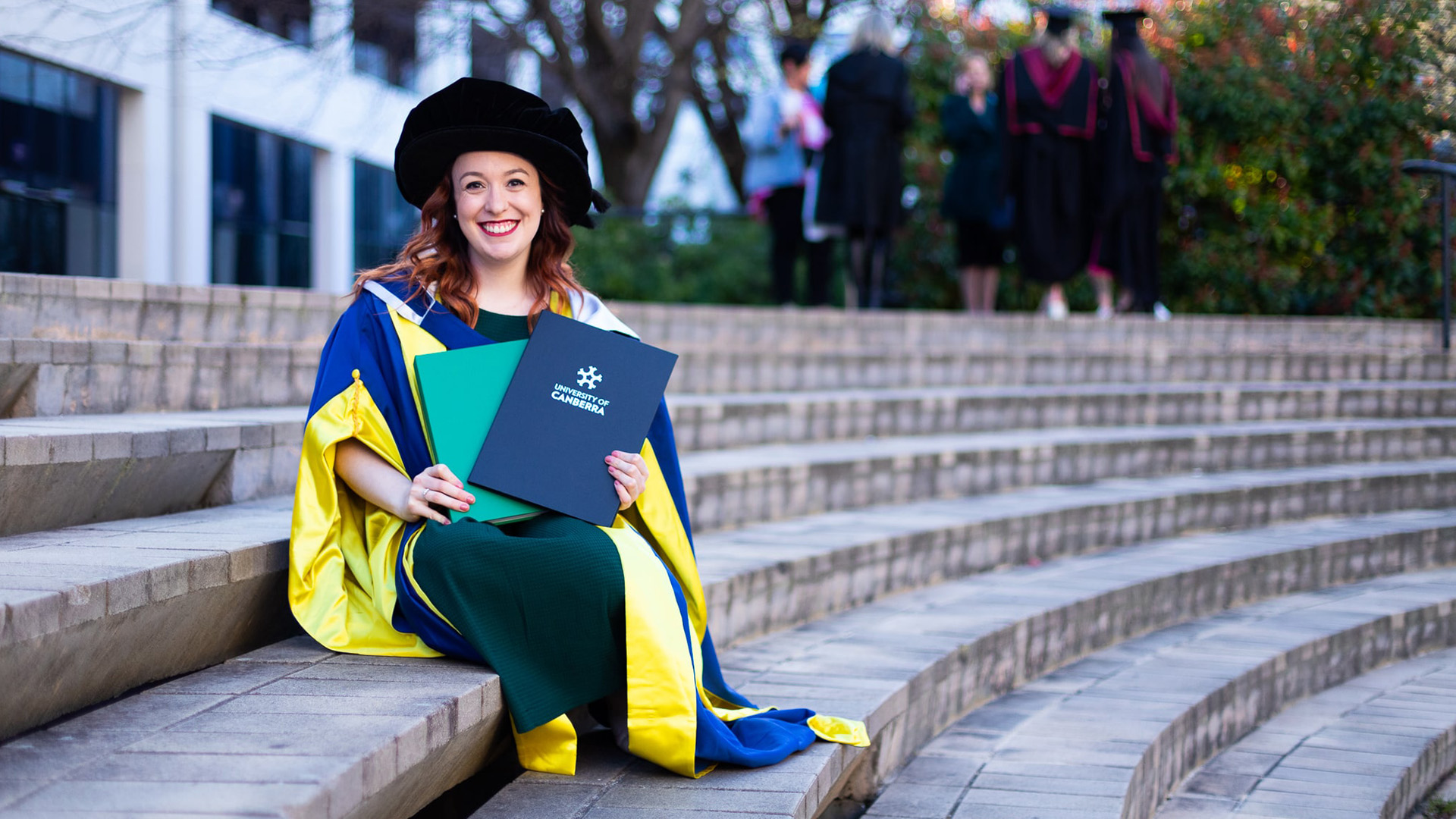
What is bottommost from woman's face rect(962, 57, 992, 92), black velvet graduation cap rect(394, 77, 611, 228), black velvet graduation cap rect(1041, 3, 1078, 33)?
black velvet graduation cap rect(394, 77, 611, 228)

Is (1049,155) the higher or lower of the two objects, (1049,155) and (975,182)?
the higher

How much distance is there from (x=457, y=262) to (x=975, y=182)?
7.30m

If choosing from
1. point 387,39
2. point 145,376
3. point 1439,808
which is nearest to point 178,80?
point 387,39

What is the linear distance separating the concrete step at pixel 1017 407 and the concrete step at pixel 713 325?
2.24 ft

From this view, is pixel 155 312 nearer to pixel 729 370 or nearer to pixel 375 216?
pixel 729 370

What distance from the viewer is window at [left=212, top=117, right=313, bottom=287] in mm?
16844

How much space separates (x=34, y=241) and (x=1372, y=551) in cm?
1008

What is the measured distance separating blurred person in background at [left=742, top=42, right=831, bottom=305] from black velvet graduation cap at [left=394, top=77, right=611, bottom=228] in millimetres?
6325

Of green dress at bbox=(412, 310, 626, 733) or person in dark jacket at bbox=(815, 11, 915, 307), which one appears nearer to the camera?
green dress at bbox=(412, 310, 626, 733)

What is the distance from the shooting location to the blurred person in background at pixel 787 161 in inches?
374

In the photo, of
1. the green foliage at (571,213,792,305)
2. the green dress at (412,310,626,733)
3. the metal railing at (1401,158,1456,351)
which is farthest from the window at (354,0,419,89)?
the green dress at (412,310,626,733)

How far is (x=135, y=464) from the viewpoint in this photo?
10.8 feet

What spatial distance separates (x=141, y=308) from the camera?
15.7 ft

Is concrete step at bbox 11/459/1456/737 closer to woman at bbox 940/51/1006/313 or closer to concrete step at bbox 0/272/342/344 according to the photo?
concrete step at bbox 0/272/342/344
